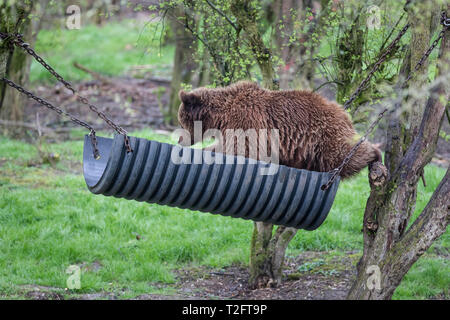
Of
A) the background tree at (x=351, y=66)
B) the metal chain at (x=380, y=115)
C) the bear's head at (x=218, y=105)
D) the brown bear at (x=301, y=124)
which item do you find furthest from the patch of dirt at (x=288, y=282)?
the metal chain at (x=380, y=115)

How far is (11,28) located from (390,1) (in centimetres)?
450

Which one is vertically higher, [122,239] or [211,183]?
[211,183]

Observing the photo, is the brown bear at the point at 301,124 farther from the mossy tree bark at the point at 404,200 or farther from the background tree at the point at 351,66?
the mossy tree bark at the point at 404,200

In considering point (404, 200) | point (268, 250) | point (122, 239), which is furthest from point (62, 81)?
point (122, 239)

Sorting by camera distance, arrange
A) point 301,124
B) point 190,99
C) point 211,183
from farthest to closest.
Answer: point 190,99 → point 301,124 → point 211,183

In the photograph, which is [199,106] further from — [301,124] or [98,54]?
[98,54]

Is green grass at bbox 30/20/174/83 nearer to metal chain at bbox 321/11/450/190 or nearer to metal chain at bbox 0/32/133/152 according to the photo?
metal chain at bbox 0/32/133/152

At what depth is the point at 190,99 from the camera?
287 inches

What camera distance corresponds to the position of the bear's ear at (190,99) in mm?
7262

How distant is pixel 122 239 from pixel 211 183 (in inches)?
148

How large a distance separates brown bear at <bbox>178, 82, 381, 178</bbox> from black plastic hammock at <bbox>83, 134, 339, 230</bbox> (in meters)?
1.04

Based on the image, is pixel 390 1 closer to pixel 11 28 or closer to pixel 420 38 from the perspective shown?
pixel 420 38

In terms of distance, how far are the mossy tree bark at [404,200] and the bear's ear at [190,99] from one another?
7.94ft

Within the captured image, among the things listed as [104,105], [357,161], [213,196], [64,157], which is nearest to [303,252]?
[357,161]
